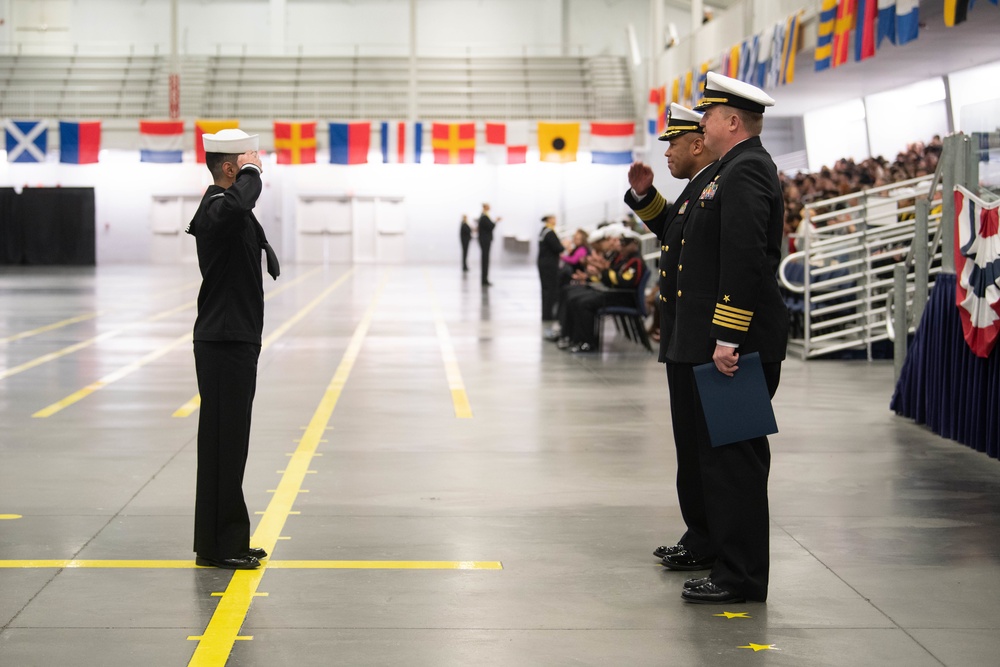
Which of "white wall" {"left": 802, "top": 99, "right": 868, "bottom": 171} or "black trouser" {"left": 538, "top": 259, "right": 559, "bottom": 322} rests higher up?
"white wall" {"left": 802, "top": 99, "right": 868, "bottom": 171}

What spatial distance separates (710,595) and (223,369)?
2256mm

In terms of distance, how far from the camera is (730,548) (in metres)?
5.02

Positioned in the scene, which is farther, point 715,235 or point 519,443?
point 519,443

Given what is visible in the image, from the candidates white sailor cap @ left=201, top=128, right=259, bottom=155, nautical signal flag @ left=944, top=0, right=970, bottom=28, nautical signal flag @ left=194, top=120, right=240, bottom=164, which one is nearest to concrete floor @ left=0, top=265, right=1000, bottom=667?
white sailor cap @ left=201, top=128, right=259, bottom=155

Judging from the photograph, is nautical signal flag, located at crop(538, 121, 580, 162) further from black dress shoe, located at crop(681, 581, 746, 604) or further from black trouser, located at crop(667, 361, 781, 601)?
black dress shoe, located at crop(681, 581, 746, 604)

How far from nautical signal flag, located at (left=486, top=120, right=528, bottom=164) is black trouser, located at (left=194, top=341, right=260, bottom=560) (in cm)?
Result: 3292

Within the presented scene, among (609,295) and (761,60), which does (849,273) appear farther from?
(761,60)

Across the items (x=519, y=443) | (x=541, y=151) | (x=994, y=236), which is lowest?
(x=519, y=443)

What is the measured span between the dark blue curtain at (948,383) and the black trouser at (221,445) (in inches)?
188

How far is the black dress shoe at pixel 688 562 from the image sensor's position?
5.56m

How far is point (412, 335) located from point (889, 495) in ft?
36.0

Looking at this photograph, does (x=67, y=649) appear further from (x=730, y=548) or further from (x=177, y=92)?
(x=177, y=92)

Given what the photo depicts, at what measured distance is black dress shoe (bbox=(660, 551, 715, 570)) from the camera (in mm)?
5562

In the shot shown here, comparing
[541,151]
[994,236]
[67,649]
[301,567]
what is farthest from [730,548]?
[541,151]
